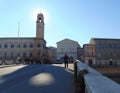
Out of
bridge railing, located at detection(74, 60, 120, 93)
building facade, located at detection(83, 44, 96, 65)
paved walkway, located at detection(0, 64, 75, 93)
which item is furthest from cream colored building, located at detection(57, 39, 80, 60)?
bridge railing, located at detection(74, 60, 120, 93)

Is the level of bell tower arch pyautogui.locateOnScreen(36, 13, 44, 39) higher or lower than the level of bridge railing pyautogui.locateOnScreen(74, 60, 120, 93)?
higher

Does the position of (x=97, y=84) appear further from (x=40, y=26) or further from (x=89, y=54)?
→ (x=89, y=54)

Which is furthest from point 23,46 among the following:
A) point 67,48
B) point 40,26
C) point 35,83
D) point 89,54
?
point 35,83

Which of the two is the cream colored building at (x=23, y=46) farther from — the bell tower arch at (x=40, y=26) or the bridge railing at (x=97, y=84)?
the bridge railing at (x=97, y=84)

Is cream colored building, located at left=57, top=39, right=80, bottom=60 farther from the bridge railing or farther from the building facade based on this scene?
the bridge railing

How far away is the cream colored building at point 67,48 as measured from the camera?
13725 centimetres

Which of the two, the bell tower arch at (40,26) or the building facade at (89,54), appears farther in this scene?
the building facade at (89,54)

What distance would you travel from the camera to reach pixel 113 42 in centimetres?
12675

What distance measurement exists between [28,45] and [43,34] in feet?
25.0

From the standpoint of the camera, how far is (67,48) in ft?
454

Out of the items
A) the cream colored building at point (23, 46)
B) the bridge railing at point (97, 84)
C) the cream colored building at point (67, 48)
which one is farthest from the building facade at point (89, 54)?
the bridge railing at point (97, 84)

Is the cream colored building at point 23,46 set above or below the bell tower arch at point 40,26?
below

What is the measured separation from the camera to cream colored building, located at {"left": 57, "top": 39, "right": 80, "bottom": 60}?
137m

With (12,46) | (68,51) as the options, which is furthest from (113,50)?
(12,46)
